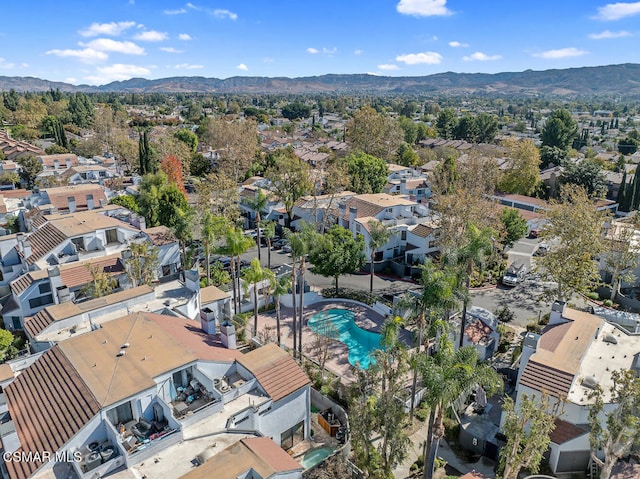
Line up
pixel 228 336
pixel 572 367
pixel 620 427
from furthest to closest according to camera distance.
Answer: pixel 228 336 < pixel 572 367 < pixel 620 427

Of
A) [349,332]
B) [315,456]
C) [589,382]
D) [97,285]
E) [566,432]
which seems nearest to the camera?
[566,432]

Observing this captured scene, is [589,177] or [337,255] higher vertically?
[589,177]

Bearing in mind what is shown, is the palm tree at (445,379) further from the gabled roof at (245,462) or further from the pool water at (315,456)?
the gabled roof at (245,462)

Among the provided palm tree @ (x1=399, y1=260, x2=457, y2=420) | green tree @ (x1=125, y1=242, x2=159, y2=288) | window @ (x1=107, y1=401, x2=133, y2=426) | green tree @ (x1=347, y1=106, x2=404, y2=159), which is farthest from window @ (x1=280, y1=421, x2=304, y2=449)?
green tree @ (x1=347, y1=106, x2=404, y2=159)

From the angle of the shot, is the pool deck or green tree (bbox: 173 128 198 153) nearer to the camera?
the pool deck

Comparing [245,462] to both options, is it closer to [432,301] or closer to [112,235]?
[432,301]

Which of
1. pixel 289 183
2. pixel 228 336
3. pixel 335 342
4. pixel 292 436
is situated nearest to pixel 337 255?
pixel 335 342

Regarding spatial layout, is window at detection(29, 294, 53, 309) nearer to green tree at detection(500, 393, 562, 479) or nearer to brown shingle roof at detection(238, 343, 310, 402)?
brown shingle roof at detection(238, 343, 310, 402)
